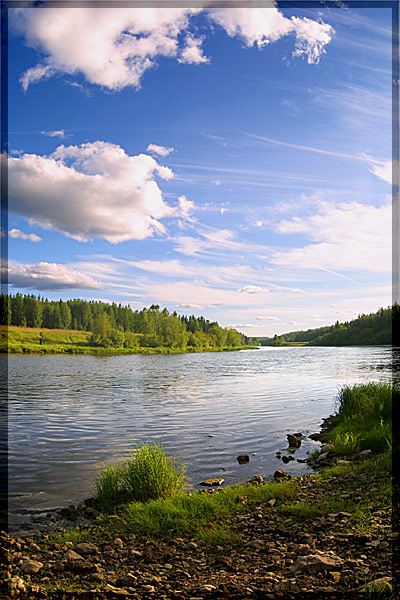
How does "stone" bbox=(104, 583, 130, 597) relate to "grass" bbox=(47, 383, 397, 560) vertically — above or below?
above

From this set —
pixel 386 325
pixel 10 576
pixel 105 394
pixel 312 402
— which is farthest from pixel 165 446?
pixel 386 325

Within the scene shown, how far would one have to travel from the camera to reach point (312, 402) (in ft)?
109

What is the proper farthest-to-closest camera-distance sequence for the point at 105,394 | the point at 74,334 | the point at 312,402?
the point at 74,334 → the point at 105,394 → the point at 312,402

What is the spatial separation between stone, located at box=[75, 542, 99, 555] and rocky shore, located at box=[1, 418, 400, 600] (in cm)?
2

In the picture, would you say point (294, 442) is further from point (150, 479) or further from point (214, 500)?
point (150, 479)

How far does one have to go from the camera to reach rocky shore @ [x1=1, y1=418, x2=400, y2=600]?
6.67 m

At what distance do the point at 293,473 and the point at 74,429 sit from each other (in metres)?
14.0

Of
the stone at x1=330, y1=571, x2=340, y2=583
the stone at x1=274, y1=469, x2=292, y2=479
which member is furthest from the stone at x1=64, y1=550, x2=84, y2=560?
the stone at x1=274, y1=469, x2=292, y2=479

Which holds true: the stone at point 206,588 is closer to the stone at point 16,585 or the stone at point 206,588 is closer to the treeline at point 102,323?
the stone at point 16,585

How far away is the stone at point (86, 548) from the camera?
8.41m

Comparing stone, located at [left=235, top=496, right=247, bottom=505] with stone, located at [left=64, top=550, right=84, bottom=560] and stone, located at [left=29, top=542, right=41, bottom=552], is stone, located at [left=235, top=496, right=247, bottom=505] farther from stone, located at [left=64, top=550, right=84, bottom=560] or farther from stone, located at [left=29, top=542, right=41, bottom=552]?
stone, located at [left=29, top=542, right=41, bottom=552]

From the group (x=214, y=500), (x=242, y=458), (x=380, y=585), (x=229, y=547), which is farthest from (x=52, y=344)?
(x=380, y=585)

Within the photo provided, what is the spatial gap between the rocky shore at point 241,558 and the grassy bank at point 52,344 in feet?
366

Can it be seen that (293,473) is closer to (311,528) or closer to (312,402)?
(311,528)
